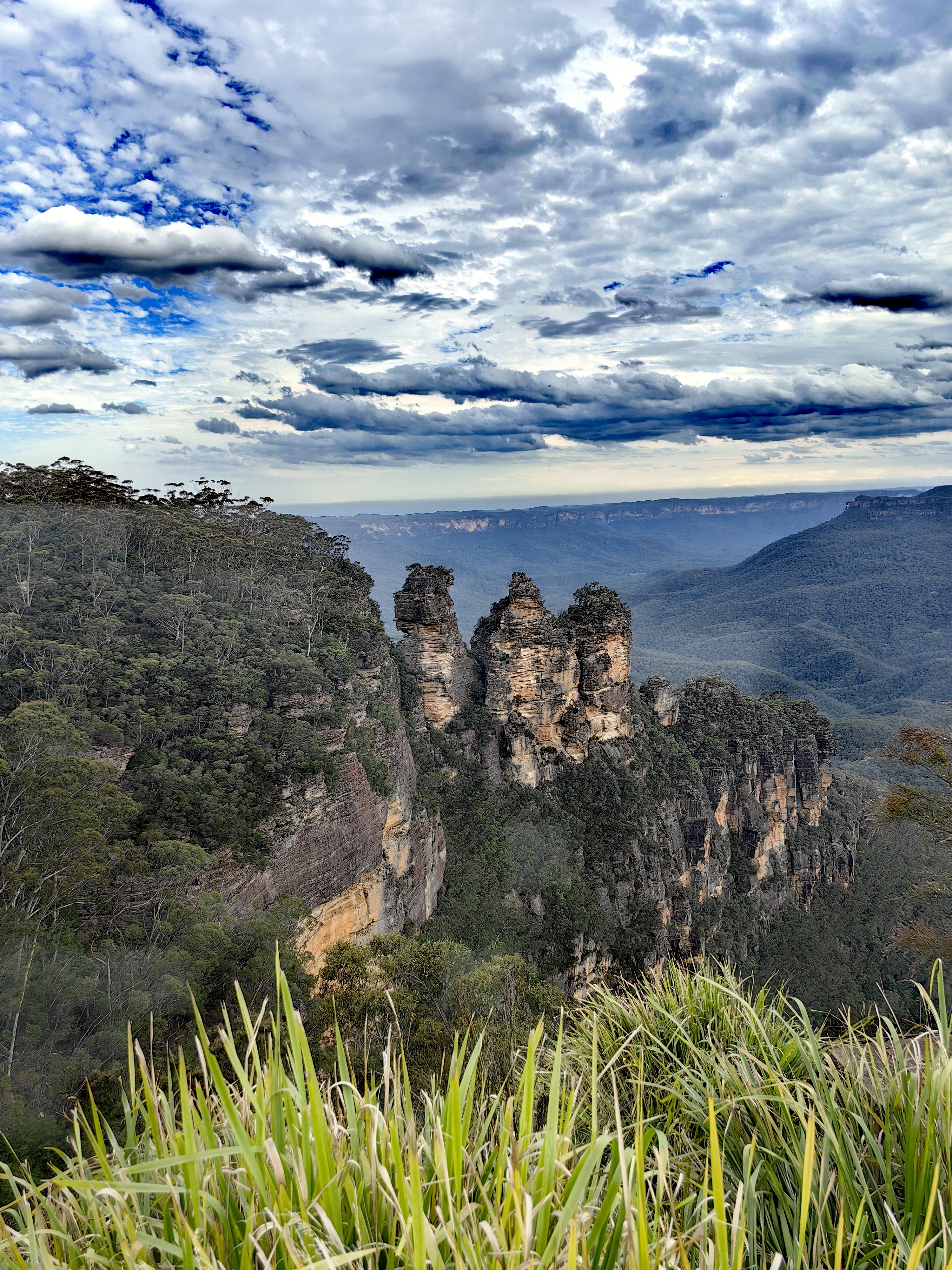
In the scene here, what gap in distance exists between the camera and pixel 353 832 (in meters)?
23.5

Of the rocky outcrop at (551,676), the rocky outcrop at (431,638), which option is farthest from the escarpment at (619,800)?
the rocky outcrop at (431,638)

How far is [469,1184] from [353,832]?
20.9m

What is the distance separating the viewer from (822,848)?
60250mm

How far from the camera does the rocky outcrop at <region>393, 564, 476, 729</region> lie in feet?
126

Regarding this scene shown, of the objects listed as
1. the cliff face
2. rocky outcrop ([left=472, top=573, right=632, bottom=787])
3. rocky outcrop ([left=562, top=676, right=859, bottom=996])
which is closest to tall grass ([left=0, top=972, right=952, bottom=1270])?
the cliff face

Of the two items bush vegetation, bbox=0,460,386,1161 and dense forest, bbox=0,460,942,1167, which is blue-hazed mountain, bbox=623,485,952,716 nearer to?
dense forest, bbox=0,460,942,1167

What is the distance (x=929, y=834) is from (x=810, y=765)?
4986cm

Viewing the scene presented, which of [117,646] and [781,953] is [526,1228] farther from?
[781,953]

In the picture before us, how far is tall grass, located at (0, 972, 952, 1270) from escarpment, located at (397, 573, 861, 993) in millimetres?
28920

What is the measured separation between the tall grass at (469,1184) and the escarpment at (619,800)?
1139 inches

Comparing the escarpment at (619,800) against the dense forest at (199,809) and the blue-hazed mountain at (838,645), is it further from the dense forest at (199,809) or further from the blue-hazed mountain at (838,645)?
the blue-hazed mountain at (838,645)

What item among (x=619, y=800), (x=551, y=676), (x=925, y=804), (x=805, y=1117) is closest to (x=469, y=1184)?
(x=805, y=1117)

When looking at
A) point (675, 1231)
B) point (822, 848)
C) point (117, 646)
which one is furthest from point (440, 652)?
point (822, 848)

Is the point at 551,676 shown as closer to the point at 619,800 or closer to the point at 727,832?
the point at 619,800
